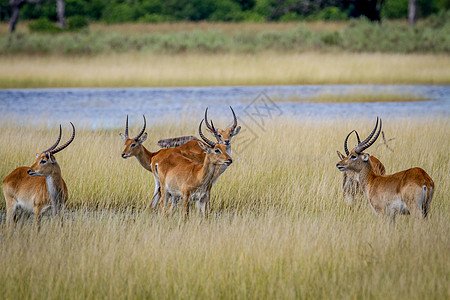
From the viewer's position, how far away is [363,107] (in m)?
17.6

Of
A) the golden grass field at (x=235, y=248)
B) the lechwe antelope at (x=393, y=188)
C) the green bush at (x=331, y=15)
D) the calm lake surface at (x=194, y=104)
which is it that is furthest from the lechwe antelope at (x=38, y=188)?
the green bush at (x=331, y=15)

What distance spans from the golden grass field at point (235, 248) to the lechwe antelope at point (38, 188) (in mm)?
222

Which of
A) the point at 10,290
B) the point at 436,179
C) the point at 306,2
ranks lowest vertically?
the point at 10,290

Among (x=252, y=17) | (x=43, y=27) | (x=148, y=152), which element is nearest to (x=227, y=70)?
(x=43, y=27)

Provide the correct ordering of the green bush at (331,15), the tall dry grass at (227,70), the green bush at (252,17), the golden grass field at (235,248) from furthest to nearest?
the green bush at (331,15) → the green bush at (252,17) → the tall dry grass at (227,70) → the golden grass field at (235,248)

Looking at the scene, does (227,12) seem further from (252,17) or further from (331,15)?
(331,15)

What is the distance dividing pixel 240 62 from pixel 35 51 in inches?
356

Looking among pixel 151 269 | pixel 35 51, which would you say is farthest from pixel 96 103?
pixel 151 269

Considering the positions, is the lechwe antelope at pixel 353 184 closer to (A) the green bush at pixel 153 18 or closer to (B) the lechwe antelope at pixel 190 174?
(B) the lechwe antelope at pixel 190 174

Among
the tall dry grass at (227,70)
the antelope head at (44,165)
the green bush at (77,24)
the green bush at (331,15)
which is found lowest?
the antelope head at (44,165)

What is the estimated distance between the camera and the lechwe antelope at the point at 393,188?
5.96 metres

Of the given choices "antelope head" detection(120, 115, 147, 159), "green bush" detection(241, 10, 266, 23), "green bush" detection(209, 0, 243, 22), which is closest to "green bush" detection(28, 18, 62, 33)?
"green bush" detection(209, 0, 243, 22)

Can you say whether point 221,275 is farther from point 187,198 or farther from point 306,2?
point 306,2

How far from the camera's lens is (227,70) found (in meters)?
23.5
